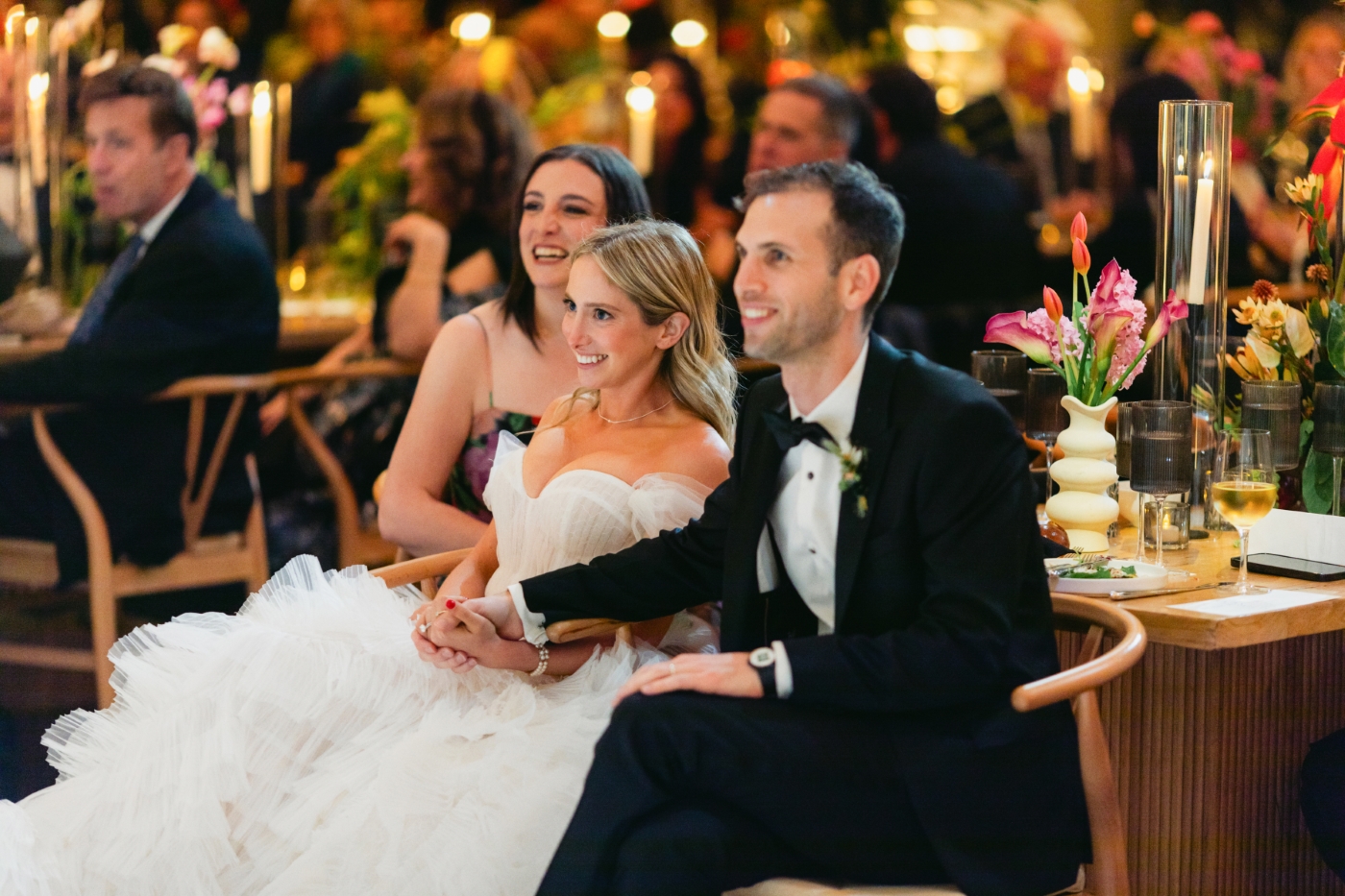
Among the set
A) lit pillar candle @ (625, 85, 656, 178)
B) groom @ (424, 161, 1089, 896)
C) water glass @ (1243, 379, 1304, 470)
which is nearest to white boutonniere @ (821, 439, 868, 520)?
groom @ (424, 161, 1089, 896)

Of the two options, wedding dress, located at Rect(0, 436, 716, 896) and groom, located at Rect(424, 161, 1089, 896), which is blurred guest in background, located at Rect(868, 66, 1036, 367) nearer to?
wedding dress, located at Rect(0, 436, 716, 896)

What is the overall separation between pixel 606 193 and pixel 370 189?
10.0 ft

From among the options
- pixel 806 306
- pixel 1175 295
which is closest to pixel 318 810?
pixel 806 306

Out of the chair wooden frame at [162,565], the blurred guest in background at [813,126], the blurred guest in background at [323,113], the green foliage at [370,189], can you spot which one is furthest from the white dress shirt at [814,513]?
the blurred guest in background at [323,113]

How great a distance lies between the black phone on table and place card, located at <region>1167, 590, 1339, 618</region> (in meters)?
0.09

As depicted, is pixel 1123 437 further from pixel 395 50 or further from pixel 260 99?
pixel 395 50

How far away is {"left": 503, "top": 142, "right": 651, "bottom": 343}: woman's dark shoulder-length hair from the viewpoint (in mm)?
2949

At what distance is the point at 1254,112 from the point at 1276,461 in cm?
437

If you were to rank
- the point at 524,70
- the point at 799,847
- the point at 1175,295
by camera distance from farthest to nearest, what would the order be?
the point at 524,70 → the point at 1175,295 → the point at 799,847

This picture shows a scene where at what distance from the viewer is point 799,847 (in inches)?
70.6

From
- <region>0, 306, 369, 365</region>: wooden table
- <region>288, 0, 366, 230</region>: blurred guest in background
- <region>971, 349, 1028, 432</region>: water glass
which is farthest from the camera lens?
<region>288, 0, 366, 230</region>: blurred guest in background

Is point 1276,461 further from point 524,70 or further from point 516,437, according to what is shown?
point 524,70

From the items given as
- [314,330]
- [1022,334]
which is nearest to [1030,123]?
[314,330]

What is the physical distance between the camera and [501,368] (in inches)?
119
